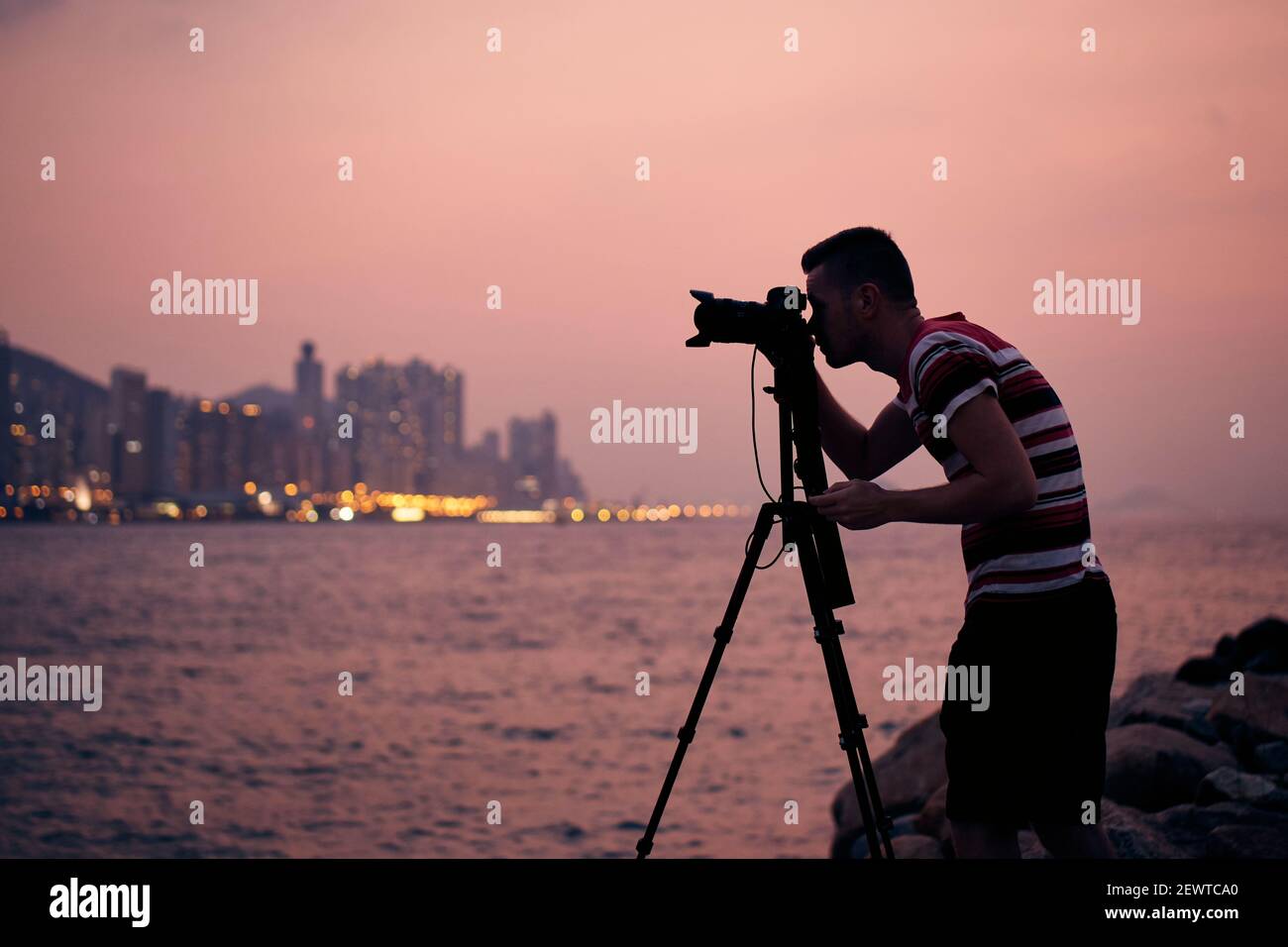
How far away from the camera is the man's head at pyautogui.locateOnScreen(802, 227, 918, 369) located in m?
2.85

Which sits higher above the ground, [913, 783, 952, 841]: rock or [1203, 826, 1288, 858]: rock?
[1203, 826, 1288, 858]: rock

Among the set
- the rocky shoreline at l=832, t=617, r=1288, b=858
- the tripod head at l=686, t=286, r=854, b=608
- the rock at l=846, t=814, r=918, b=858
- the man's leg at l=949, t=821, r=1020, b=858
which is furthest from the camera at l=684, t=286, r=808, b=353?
the rock at l=846, t=814, r=918, b=858

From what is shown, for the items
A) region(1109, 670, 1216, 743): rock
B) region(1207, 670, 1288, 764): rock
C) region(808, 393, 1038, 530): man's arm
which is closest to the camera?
region(808, 393, 1038, 530): man's arm

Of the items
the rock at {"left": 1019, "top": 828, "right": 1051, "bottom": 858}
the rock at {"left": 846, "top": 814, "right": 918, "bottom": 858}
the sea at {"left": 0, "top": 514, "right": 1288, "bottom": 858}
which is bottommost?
the sea at {"left": 0, "top": 514, "right": 1288, "bottom": 858}

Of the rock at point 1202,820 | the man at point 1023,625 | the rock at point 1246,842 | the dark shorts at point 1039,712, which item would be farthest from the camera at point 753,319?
the rock at point 1202,820

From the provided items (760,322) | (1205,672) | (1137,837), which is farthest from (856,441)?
(1205,672)

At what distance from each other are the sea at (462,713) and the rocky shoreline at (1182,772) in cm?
336

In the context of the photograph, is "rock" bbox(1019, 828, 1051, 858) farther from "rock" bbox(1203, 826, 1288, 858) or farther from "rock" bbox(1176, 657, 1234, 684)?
"rock" bbox(1176, 657, 1234, 684)

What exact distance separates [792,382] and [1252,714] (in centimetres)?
616

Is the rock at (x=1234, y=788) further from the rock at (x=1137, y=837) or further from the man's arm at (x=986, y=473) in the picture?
the man's arm at (x=986, y=473)

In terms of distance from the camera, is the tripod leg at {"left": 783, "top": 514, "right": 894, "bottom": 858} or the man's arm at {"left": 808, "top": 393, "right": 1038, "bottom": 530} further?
the tripod leg at {"left": 783, "top": 514, "right": 894, "bottom": 858}

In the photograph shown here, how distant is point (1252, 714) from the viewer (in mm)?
7668

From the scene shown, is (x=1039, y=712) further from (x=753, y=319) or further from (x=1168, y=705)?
(x=1168, y=705)
